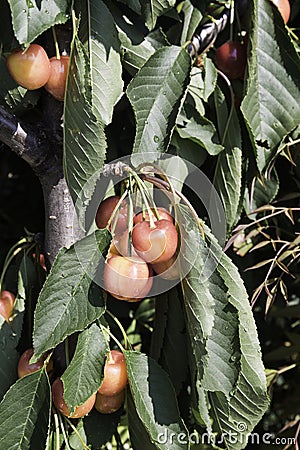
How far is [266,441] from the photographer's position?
1.10m

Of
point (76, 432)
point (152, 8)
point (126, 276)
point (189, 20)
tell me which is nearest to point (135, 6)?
point (152, 8)

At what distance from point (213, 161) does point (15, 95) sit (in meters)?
0.32

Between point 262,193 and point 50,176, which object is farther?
point 262,193

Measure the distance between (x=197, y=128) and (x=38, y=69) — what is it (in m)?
0.23

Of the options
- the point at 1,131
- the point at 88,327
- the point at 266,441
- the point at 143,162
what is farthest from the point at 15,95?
the point at 266,441

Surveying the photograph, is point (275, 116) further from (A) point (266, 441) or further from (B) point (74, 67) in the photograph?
(A) point (266, 441)

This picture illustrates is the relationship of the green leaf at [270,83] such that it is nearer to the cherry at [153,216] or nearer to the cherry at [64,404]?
the cherry at [153,216]

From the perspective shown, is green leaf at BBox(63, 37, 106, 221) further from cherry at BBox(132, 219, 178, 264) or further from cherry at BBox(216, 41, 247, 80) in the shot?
cherry at BBox(216, 41, 247, 80)

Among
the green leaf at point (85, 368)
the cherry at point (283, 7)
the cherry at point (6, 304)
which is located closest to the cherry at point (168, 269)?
the green leaf at point (85, 368)

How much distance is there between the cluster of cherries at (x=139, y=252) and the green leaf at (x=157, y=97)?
0.07 metres

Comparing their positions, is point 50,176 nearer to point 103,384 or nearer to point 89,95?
point 89,95

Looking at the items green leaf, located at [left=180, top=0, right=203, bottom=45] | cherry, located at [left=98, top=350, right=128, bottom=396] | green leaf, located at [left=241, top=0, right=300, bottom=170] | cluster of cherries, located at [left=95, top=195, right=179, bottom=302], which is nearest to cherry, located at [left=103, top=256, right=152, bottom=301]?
cluster of cherries, located at [left=95, top=195, right=179, bottom=302]

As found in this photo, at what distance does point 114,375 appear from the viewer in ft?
2.67

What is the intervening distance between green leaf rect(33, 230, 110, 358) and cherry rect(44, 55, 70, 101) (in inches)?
7.3
